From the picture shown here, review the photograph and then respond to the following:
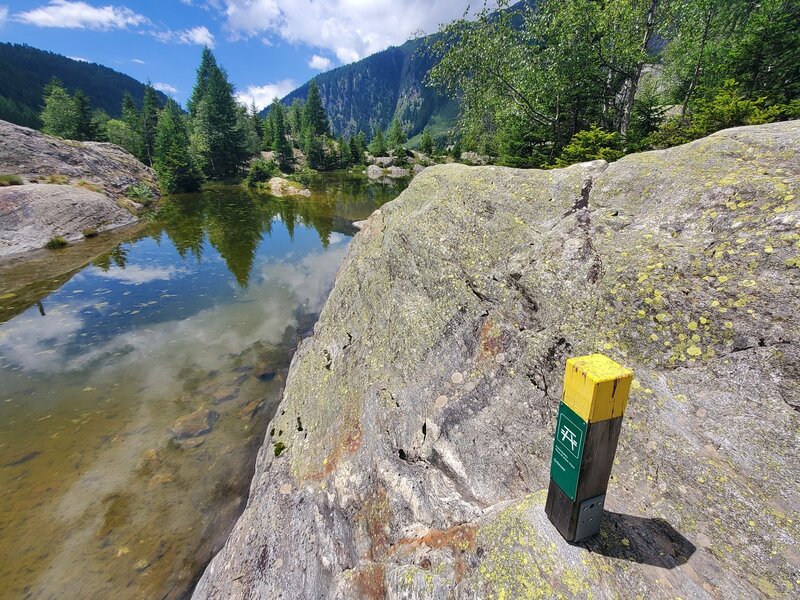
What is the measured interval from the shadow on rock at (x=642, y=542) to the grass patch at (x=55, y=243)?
3918 cm

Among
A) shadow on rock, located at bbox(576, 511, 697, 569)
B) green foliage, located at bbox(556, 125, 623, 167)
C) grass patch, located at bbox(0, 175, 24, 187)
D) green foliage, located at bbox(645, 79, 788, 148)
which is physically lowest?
shadow on rock, located at bbox(576, 511, 697, 569)

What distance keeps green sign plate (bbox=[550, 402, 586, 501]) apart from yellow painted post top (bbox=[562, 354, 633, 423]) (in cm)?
12

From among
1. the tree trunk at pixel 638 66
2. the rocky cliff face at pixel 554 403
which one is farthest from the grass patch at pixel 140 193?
the tree trunk at pixel 638 66

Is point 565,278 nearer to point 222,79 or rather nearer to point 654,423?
point 654,423

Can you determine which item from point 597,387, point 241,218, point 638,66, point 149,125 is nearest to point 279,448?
point 597,387

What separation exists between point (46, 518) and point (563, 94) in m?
25.7

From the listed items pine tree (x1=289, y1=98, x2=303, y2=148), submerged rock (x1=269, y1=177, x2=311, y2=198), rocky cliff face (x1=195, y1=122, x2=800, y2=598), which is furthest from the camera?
pine tree (x1=289, y1=98, x2=303, y2=148)

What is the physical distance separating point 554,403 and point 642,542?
85.3 inches

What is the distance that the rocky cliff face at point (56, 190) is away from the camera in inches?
1098

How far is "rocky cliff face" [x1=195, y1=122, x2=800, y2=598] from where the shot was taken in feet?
11.1

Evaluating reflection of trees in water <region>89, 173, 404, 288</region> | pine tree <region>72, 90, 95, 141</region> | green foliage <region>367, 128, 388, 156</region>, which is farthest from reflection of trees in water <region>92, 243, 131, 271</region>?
green foliage <region>367, 128, 388, 156</region>

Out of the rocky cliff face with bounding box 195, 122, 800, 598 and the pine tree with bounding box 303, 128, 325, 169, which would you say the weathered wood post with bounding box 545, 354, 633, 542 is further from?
the pine tree with bounding box 303, 128, 325, 169

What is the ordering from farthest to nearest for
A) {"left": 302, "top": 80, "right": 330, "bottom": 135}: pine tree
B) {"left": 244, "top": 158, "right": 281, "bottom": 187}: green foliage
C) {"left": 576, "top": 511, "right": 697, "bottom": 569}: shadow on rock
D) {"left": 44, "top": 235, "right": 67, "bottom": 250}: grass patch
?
1. {"left": 302, "top": 80, "right": 330, "bottom": 135}: pine tree
2. {"left": 244, "top": 158, "right": 281, "bottom": 187}: green foliage
3. {"left": 44, "top": 235, "right": 67, "bottom": 250}: grass patch
4. {"left": 576, "top": 511, "right": 697, "bottom": 569}: shadow on rock

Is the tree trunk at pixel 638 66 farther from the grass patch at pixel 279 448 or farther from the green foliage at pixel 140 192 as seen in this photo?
the green foliage at pixel 140 192
